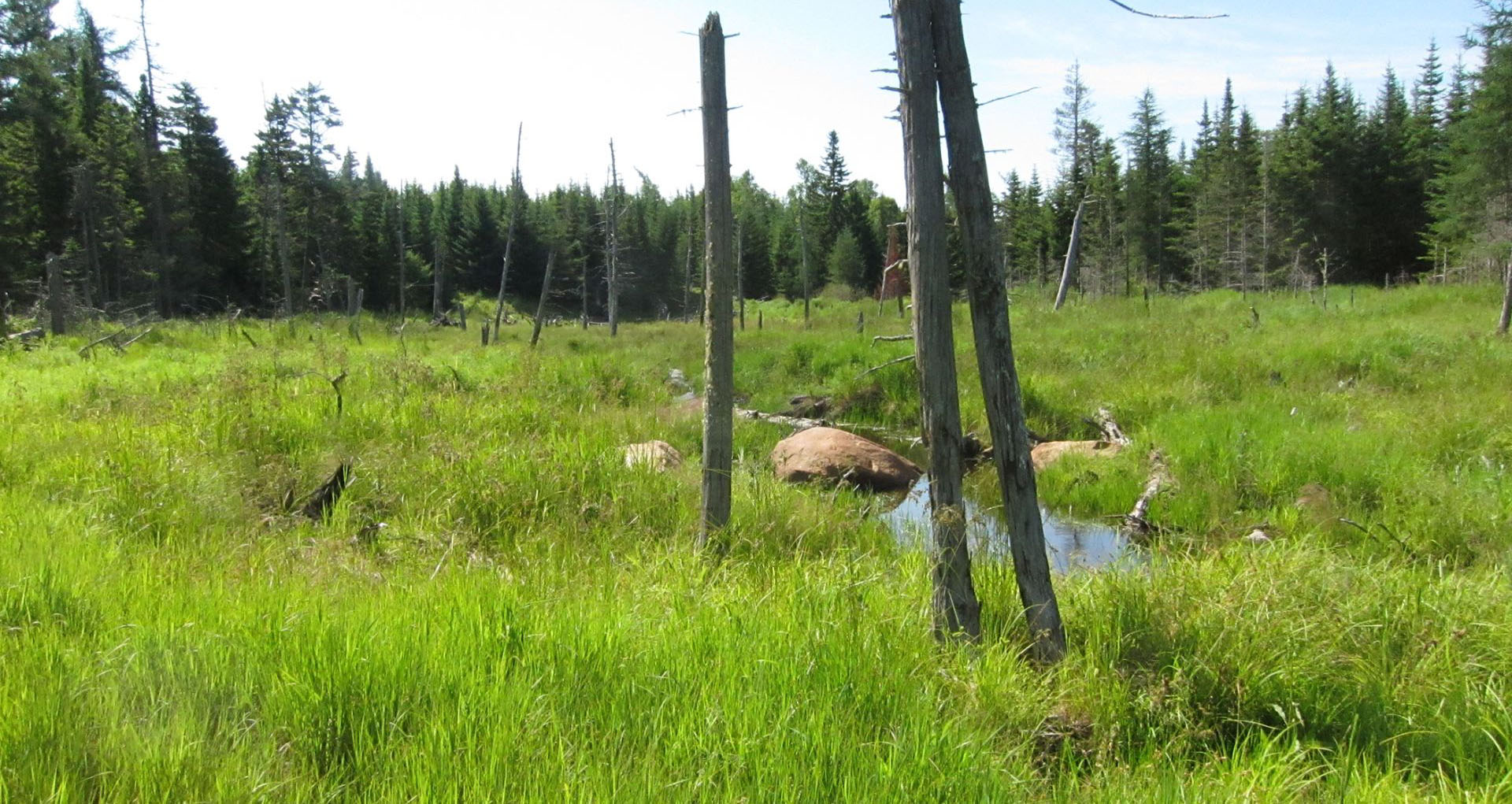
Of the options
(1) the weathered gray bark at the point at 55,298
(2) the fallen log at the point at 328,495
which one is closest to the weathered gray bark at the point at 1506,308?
(2) the fallen log at the point at 328,495

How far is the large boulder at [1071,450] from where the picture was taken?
11.4 meters

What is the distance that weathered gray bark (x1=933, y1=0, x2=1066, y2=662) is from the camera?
401 cm

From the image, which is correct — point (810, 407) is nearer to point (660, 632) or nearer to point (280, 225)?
point (660, 632)

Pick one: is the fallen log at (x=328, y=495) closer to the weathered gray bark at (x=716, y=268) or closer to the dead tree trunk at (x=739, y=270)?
the weathered gray bark at (x=716, y=268)

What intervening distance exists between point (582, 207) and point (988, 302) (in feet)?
225

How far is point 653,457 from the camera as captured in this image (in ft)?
29.0

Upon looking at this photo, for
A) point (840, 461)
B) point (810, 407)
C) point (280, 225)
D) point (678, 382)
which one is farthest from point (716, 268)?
point (280, 225)

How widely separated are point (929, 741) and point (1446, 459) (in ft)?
29.6

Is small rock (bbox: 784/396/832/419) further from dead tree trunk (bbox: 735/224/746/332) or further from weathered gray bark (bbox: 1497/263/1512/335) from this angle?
dead tree trunk (bbox: 735/224/746/332)

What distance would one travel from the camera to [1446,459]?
902 cm

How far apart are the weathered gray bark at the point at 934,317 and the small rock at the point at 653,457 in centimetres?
436

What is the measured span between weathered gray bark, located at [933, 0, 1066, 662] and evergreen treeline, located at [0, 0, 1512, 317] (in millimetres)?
25400

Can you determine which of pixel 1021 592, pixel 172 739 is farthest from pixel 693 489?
pixel 172 739

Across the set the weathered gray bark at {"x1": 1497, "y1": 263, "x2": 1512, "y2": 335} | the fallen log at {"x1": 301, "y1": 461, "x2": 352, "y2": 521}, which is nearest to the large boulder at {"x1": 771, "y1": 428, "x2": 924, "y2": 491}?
the fallen log at {"x1": 301, "y1": 461, "x2": 352, "y2": 521}
